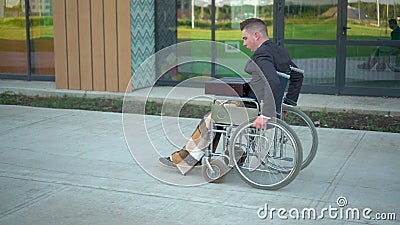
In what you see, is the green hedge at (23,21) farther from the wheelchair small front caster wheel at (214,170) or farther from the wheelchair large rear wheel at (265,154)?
the wheelchair large rear wheel at (265,154)

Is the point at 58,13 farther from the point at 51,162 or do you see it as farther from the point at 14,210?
the point at 14,210

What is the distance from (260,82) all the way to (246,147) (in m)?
0.65

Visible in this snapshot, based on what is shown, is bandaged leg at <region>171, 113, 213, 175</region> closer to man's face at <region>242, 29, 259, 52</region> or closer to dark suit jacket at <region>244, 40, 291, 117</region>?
dark suit jacket at <region>244, 40, 291, 117</region>

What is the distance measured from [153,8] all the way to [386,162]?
6.22 meters

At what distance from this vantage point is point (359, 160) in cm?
691

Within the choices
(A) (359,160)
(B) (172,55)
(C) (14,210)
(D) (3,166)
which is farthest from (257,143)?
(B) (172,55)

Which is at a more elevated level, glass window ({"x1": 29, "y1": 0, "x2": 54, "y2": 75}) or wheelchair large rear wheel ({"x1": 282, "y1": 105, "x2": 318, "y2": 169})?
glass window ({"x1": 29, "y1": 0, "x2": 54, "y2": 75})

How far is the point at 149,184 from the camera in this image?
6.10 meters

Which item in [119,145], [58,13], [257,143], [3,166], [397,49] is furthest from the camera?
[58,13]

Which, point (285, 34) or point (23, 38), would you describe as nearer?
point (285, 34)

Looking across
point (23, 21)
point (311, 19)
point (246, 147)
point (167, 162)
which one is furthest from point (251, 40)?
point (23, 21)

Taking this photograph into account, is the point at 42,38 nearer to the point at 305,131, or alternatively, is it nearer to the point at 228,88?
the point at 305,131

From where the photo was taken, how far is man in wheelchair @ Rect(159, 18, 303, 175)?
18.7 feet

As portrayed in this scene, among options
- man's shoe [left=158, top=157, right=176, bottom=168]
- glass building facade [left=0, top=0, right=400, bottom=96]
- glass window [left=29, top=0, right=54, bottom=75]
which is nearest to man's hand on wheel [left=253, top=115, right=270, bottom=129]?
man's shoe [left=158, top=157, right=176, bottom=168]
